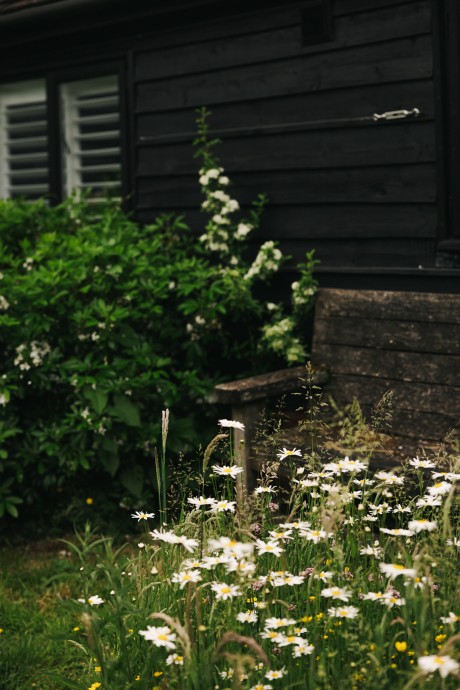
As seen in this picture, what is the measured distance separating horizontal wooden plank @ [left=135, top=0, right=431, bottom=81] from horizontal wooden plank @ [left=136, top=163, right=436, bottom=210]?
26.0 inches

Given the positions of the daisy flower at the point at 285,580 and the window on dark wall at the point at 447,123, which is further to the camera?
the window on dark wall at the point at 447,123

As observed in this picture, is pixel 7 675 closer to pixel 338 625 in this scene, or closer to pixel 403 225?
pixel 338 625

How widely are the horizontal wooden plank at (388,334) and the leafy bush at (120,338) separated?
0.22 metres

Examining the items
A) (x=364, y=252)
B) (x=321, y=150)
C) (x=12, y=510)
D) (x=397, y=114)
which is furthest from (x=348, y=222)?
(x=12, y=510)

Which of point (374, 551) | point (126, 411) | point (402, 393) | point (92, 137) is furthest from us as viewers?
point (92, 137)

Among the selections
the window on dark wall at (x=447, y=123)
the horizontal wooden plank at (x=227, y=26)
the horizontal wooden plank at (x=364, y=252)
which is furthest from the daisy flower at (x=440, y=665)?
the horizontal wooden plank at (x=227, y=26)

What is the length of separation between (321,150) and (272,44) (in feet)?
2.39

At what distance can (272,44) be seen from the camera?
18.3 ft

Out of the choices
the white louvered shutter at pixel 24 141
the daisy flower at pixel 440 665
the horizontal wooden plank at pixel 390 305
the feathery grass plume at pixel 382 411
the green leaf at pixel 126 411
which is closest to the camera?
the daisy flower at pixel 440 665

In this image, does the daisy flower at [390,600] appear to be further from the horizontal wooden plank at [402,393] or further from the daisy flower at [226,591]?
the horizontal wooden plank at [402,393]

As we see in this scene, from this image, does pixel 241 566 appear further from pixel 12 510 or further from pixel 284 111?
pixel 284 111

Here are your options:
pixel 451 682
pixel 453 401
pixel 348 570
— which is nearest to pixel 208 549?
pixel 348 570

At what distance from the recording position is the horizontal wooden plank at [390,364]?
448cm

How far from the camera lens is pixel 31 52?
720 centimetres
